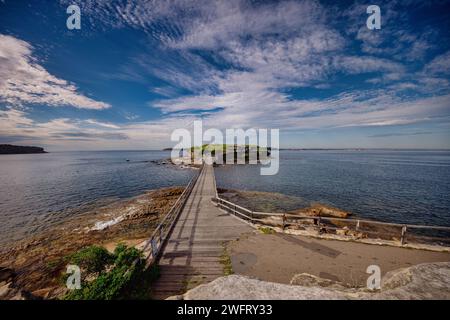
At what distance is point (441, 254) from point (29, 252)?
77.2ft

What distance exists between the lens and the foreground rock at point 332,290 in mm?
4090

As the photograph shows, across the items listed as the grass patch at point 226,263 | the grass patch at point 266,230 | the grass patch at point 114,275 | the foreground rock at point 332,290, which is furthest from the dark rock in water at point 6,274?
the grass patch at point 266,230

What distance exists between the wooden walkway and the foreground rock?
1.86 m

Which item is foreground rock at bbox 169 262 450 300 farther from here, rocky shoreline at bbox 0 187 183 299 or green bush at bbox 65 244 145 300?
rocky shoreline at bbox 0 187 183 299

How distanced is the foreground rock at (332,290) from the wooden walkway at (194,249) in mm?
1860

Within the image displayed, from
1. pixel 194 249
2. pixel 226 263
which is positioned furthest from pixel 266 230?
pixel 194 249

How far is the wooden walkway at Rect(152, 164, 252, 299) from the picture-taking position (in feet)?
20.0

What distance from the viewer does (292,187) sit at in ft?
109

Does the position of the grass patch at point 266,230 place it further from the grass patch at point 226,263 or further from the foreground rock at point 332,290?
the foreground rock at point 332,290
